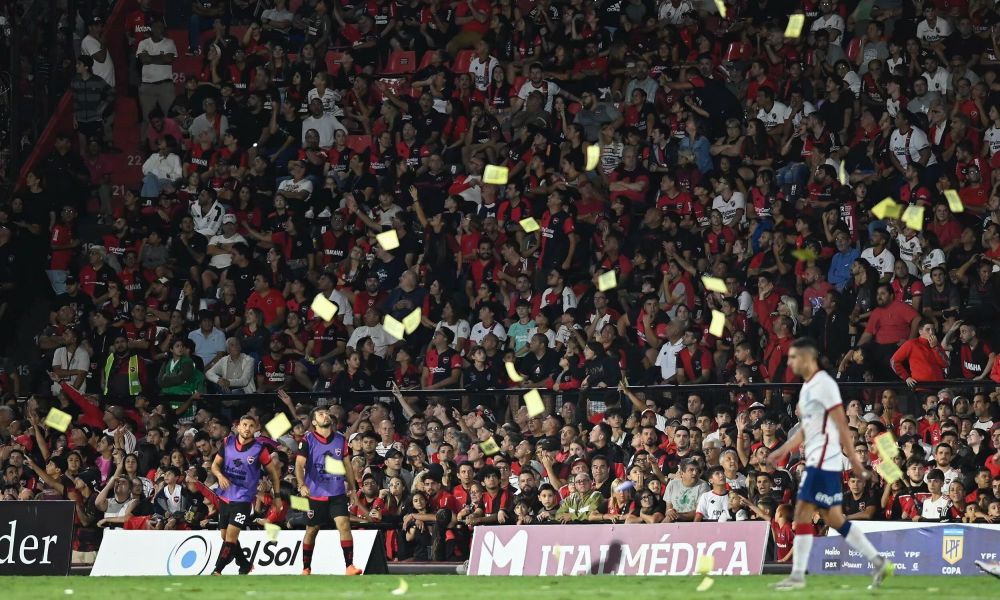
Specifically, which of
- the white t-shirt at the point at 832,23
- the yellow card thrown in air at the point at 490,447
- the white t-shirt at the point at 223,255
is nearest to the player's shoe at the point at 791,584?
the yellow card thrown in air at the point at 490,447

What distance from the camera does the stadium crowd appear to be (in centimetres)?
1862

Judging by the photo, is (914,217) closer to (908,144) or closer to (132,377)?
(908,144)

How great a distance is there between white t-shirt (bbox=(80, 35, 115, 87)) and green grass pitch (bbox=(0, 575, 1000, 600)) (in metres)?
12.7

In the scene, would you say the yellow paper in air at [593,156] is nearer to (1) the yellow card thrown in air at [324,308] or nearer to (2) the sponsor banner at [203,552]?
(1) the yellow card thrown in air at [324,308]

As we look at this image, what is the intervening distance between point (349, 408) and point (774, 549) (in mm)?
6467

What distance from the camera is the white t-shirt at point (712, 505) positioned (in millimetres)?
17406

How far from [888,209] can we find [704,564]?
292 inches

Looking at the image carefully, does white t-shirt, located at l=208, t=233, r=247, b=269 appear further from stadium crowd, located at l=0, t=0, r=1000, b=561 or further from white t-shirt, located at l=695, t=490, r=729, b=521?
white t-shirt, located at l=695, t=490, r=729, b=521

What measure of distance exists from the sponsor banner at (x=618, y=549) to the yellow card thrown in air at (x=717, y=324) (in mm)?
3745

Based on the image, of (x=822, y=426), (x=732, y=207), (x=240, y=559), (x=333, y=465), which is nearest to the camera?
(x=822, y=426)

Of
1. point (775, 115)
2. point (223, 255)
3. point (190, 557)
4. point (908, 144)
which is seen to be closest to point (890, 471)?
point (190, 557)

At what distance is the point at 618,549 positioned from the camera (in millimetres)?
16859

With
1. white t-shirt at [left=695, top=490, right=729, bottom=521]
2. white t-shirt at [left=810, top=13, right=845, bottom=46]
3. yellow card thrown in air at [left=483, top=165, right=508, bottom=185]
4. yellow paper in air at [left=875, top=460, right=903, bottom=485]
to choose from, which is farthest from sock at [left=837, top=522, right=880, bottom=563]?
white t-shirt at [left=810, top=13, right=845, bottom=46]

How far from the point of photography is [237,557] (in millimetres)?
17984
